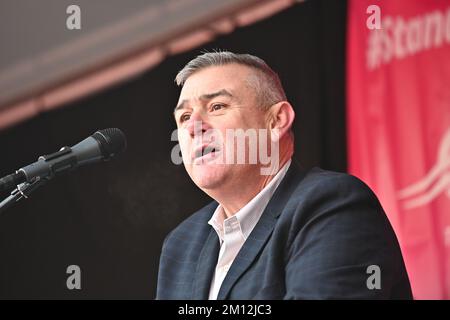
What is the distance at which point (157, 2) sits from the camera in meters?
3.17

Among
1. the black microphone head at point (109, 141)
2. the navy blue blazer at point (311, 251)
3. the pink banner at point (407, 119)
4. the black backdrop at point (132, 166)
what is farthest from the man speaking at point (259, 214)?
the pink banner at point (407, 119)

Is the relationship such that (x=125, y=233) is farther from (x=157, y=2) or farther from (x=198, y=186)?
(x=157, y=2)

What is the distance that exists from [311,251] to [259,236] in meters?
0.27

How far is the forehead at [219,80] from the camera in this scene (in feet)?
9.04

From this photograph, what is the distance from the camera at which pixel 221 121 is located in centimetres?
276

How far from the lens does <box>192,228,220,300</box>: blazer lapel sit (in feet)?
8.50

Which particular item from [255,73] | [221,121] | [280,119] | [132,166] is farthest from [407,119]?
[132,166]

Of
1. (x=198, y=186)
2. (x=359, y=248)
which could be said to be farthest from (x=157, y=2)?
(x=359, y=248)

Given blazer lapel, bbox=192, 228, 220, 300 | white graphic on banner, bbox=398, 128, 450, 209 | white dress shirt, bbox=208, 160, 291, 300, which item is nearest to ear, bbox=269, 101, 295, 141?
white dress shirt, bbox=208, 160, 291, 300

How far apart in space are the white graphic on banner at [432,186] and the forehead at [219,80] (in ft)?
2.96

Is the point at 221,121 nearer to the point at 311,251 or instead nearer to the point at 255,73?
the point at 255,73

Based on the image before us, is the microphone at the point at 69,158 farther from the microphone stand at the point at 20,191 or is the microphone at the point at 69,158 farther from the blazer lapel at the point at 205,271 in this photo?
the blazer lapel at the point at 205,271

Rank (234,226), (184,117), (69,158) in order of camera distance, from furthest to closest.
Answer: (184,117), (234,226), (69,158)

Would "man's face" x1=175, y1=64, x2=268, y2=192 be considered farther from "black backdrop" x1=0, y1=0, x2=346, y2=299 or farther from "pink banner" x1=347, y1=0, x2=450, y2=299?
"pink banner" x1=347, y1=0, x2=450, y2=299
